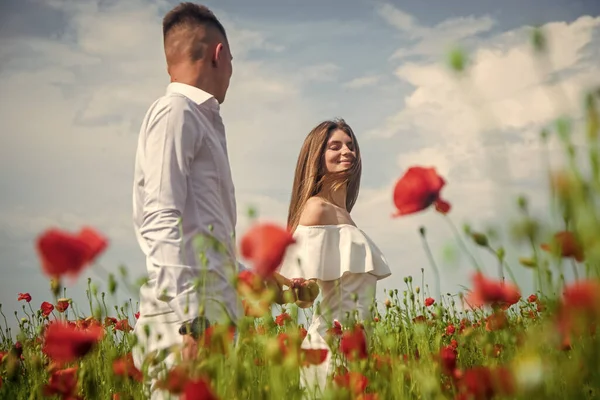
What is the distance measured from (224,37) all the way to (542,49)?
1.34 meters

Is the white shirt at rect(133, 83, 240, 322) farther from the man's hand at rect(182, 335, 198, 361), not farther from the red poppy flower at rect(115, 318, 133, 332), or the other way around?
the red poppy flower at rect(115, 318, 133, 332)

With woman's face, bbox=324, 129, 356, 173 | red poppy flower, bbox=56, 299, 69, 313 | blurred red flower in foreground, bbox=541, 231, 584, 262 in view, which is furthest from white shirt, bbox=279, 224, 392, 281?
blurred red flower in foreground, bbox=541, 231, 584, 262

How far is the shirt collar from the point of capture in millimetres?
1971

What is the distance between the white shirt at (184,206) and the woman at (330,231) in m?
1.28

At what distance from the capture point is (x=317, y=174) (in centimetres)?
367

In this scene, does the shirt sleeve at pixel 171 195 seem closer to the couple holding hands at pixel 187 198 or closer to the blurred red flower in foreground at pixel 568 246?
the couple holding hands at pixel 187 198

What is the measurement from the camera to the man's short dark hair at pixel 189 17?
2195mm

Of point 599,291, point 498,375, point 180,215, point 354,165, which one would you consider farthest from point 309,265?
point 599,291

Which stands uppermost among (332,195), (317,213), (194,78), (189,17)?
(189,17)

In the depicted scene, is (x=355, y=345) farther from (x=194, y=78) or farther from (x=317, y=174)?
(x=317, y=174)

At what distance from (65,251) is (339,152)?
2.39 metres

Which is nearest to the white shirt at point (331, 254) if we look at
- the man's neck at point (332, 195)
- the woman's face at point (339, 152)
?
the man's neck at point (332, 195)

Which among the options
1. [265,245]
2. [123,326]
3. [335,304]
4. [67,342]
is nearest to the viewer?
[265,245]

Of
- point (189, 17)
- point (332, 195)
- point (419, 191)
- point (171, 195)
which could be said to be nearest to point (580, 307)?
point (419, 191)
